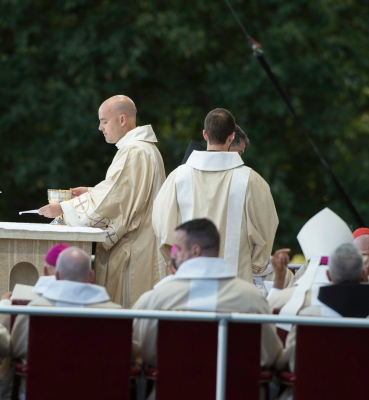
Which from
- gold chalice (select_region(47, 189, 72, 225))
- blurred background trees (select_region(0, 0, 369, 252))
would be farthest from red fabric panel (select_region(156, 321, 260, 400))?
blurred background trees (select_region(0, 0, 369, 252))

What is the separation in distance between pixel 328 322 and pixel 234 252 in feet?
6.46

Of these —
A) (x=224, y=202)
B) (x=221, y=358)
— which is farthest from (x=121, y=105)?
(x=221, y=358)

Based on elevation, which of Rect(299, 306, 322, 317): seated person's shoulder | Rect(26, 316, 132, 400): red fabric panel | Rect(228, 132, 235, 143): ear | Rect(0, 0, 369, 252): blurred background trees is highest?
Rect(0, 0, 369, 252): blurred background trees

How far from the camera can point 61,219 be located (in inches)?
257

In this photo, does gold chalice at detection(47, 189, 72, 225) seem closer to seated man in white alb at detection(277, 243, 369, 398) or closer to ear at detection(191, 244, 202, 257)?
ear at detection(191, 244, 202, 257)

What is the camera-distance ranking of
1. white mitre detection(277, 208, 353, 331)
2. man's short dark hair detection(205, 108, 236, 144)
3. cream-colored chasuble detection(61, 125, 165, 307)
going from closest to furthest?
white mitre detection(277, 208, 353, 331)
man's short dark hair detection(205, 108, 236, 144)
cream-colored chasuble detection(61, 125, 165, 307)

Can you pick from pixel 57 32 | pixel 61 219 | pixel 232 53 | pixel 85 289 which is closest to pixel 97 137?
pixel 57 32

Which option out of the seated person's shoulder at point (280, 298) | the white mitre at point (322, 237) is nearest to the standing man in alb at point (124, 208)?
the white mitre at point (322, 237)

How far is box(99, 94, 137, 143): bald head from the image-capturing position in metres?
6.55

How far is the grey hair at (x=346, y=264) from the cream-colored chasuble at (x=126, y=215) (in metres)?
2.23

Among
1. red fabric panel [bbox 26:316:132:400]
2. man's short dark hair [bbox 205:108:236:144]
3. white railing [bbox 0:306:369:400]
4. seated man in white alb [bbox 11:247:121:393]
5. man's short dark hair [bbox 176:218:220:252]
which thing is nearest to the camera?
white railing [bbox 0:306:369:400]

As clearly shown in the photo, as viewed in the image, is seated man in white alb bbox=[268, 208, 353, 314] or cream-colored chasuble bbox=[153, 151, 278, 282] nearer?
seated man in white alb bbox=[268, 208, 353, 314]

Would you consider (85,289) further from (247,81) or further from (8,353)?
(247,81)

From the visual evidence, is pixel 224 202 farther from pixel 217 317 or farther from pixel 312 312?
pixel 217 317
